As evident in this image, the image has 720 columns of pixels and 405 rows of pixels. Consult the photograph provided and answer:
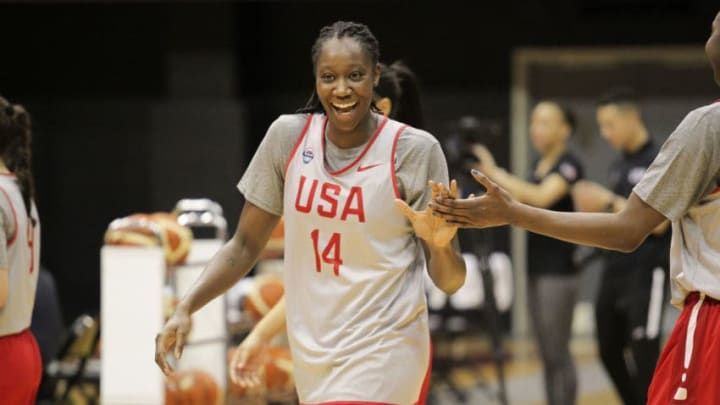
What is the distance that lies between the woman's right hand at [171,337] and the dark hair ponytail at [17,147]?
123 centimetres

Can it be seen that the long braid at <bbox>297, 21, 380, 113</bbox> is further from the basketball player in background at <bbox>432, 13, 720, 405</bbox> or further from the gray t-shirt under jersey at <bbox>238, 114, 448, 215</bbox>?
the basketball player in background at <bbox>432, 13, 720, 405</bbox>

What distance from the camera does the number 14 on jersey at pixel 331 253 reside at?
338cm

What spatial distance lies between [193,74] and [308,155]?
8395mm

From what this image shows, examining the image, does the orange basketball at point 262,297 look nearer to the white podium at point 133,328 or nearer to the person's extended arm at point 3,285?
the white podium at point 133,328

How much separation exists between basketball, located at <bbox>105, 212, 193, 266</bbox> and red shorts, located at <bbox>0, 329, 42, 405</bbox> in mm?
1801

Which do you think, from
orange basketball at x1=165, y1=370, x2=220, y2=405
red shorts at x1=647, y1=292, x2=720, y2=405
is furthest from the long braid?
orange basketball at x1=165, y1=370, x2=220, y2=405

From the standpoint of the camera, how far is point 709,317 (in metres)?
3.16

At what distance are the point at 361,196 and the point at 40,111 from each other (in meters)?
9.32

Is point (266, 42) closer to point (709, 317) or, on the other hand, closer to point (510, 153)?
point (510, 153)

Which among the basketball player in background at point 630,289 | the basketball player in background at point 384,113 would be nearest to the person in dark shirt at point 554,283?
the basketball player in background at point 630,289

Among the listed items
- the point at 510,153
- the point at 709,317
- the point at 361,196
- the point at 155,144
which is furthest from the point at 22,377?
the point at 510,153

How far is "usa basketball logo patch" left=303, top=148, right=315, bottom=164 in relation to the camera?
3.46 m

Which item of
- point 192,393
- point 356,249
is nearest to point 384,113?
point 356,249

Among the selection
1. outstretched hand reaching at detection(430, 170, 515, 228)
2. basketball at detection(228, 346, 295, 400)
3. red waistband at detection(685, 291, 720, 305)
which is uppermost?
outstretched hand reaching at detection(430, 170, 515, 228)
